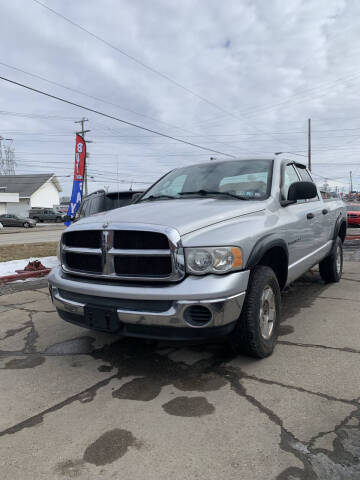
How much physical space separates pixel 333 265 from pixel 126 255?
4.28 m

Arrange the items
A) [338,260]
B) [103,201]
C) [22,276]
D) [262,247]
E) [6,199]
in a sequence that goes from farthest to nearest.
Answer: [6,199] < [22,276] < [103,201] < [338,260] < [262,247]

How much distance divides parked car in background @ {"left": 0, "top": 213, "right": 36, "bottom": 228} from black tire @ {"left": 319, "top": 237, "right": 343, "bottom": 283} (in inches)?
1387

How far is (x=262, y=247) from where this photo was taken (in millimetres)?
3172

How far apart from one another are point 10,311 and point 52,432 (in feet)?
10.8

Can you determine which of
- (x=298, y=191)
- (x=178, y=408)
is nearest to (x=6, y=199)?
(x=298, y=191)

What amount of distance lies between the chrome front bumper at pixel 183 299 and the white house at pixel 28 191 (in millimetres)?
53729

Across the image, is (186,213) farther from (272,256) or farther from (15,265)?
(15,265)

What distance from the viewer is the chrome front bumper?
106 inches

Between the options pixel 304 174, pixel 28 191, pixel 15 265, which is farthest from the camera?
pixel 28 191

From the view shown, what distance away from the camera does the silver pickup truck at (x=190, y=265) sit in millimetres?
2760

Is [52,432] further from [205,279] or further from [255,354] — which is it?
[255,354]

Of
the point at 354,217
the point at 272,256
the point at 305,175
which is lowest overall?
the point at 354,217

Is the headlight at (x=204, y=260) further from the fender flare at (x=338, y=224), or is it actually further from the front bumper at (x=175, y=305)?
the fender flare at (x=338, y=224)

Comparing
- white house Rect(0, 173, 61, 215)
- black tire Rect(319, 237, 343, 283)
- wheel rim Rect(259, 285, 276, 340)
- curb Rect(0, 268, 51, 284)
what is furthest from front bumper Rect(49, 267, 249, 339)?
white house Rect(0, 173, 61, 215)
